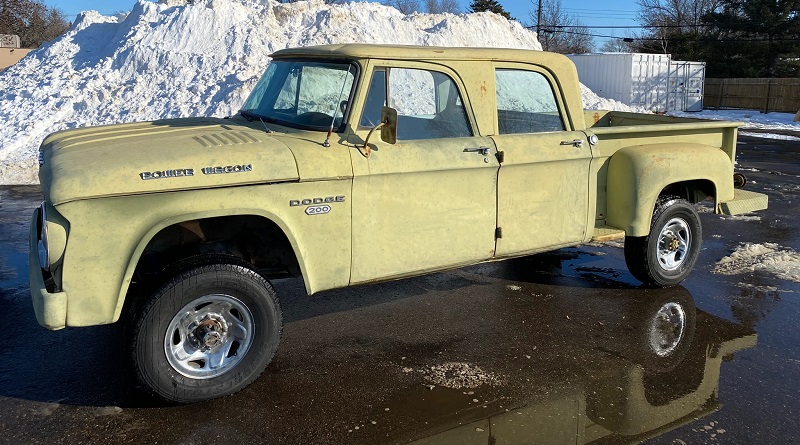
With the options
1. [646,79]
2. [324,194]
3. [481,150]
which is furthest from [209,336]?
[646,79]

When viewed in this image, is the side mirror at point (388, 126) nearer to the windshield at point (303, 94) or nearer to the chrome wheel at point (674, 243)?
the windshield at point (303, 94)

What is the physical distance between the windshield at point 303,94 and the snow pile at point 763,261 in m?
4.53

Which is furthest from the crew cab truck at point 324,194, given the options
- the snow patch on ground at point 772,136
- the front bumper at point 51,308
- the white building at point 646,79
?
the white building at point 646,79

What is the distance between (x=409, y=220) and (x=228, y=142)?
4.34ft

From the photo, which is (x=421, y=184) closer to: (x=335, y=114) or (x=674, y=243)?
(x=335, y=114)

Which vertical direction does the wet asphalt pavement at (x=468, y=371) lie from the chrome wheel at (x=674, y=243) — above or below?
below

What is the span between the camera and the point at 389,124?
171 inches

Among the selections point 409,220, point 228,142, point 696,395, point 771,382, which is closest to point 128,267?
point 228,142

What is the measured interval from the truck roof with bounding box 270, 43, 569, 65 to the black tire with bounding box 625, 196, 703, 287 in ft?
5.85

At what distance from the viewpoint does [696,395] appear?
427 centimetres

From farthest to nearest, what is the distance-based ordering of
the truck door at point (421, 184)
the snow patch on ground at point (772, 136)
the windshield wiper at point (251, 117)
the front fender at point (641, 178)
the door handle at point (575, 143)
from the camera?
the snow patch on ground at point (772, 136) → the front fender at point (641, 178) → the door handle at point (575, 143) → the windshield wiper at point (251, 117) → the truck door at point (421, 184)

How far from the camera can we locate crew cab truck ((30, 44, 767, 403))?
12.5 ft

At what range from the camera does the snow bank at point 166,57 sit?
1538cm

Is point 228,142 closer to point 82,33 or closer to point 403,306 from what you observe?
point 403,306
